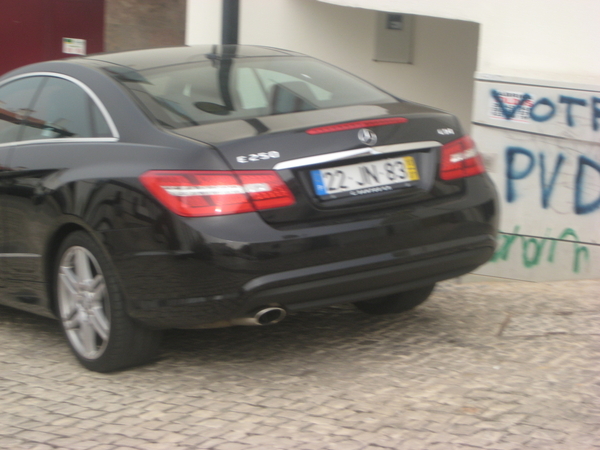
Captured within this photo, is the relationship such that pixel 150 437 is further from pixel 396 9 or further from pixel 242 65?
pixel 396 9

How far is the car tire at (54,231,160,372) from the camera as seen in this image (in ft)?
12.9

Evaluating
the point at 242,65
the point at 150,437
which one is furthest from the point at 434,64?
the point at 150,437

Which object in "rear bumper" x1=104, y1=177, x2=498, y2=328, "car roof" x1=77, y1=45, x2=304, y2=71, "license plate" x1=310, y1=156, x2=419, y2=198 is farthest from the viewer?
"car roof" x1=77, y1=45, x2=304, y2=71

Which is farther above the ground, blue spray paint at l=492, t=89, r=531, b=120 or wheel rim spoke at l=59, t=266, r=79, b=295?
blue spray paint at l=492, t=89, r=531, b=120

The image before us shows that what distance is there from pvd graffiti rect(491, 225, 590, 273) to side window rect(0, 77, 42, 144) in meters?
3.49

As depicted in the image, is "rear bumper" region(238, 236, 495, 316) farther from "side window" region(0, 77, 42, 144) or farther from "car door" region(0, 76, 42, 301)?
"side window" region(0, 77, 42, 144)

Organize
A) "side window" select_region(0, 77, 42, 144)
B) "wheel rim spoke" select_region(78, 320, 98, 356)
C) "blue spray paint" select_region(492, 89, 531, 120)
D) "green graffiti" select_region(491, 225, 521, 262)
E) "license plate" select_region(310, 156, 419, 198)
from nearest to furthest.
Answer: "license plate" select_region(310, 156, 419, 198) → "wheel rim spoke" select_region(78, 320, 98, 356) → "side window" select_region(0, 77, 42, 144) → "blue spray paint" select_region(492, 89, 531, 120) → "green graffiti" select_region(491, 225, 521, 262)

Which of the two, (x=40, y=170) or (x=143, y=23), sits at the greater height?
(x=143, y=23)

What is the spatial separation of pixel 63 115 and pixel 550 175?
11.9 feet

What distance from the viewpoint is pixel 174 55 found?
15.4 ft

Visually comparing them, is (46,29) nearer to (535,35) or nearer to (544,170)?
(535,35)

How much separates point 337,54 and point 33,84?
4081 mm

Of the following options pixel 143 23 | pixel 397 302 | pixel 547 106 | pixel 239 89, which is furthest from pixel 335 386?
pixel 143 23

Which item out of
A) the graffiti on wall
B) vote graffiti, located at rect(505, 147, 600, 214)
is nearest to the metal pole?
the graffiti on wall
